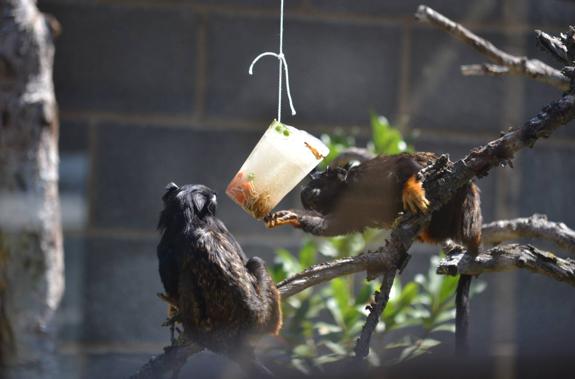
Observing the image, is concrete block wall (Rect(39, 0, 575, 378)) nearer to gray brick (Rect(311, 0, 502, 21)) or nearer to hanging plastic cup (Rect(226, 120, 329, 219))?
gray brick (Rect(311, 0, 502, 21))

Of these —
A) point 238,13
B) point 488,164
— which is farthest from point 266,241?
point 488,164

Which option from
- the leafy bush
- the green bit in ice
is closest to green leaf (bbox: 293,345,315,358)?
the leafy bush

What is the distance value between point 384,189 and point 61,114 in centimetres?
199

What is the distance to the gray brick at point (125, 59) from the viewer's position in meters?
4.29

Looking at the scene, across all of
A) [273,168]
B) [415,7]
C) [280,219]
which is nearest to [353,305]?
[280,219]

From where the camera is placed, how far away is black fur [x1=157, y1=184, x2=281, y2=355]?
2379mm

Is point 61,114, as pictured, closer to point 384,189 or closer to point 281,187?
point 384,189

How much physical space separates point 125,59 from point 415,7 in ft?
4.73

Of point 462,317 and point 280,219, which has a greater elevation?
point 280,219

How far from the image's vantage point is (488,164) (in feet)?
7.29

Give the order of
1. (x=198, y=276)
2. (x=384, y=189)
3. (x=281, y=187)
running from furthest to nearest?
(x=384, y=189)
(x=198, y=276)
(x=281, y=187)

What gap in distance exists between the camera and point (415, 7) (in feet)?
14.3

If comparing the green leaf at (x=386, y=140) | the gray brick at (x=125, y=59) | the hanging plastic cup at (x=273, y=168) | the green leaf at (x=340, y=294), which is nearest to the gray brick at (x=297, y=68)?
the gray brick at (x=125, y=59)

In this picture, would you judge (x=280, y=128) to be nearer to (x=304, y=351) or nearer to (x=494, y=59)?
(x=494, y=59)
